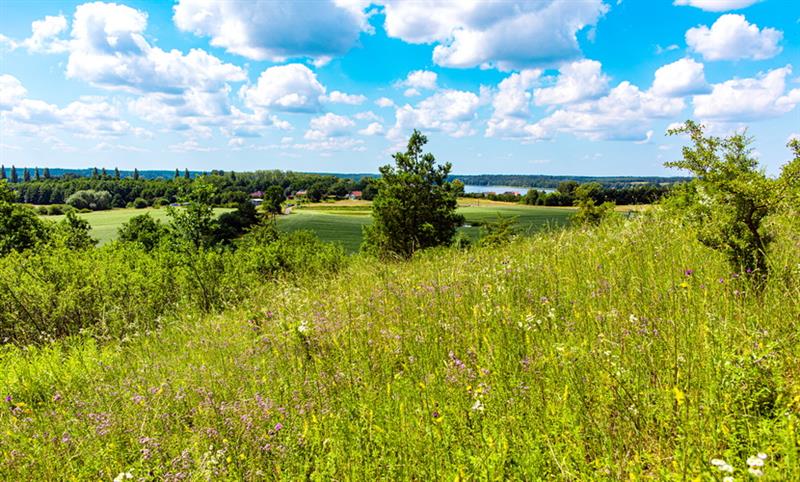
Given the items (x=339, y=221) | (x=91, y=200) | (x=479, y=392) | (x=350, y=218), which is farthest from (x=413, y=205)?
(x=91, y=200)

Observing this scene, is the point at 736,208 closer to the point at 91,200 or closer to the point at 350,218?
the point at 350,218

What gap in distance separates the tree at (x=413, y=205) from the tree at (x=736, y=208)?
21.9 m

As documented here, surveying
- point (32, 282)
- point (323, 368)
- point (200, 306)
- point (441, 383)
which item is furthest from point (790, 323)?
point (32, 282)

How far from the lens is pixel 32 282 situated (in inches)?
415

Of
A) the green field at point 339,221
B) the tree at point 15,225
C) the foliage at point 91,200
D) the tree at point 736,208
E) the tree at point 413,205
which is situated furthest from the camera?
the foliage at point 91,200

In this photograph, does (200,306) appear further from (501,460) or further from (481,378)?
(501,460)

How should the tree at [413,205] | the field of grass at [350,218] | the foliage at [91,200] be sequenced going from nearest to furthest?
the tree at [413,205] → the field of grass at [350,218] → the foliage at [91,200]

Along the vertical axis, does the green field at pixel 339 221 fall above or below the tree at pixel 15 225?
below

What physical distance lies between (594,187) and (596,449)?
42.6 meters

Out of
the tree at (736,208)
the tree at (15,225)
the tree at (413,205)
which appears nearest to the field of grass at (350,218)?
the tree at (413,205)

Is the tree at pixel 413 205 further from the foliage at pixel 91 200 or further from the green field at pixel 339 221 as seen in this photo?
the foliage at pixel 91 200

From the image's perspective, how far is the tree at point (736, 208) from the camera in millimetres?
3867

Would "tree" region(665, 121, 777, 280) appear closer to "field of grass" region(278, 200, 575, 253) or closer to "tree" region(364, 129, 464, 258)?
"tree" region(364, 129, 464, 258)

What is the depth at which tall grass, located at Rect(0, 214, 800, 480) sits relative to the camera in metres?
2.21
